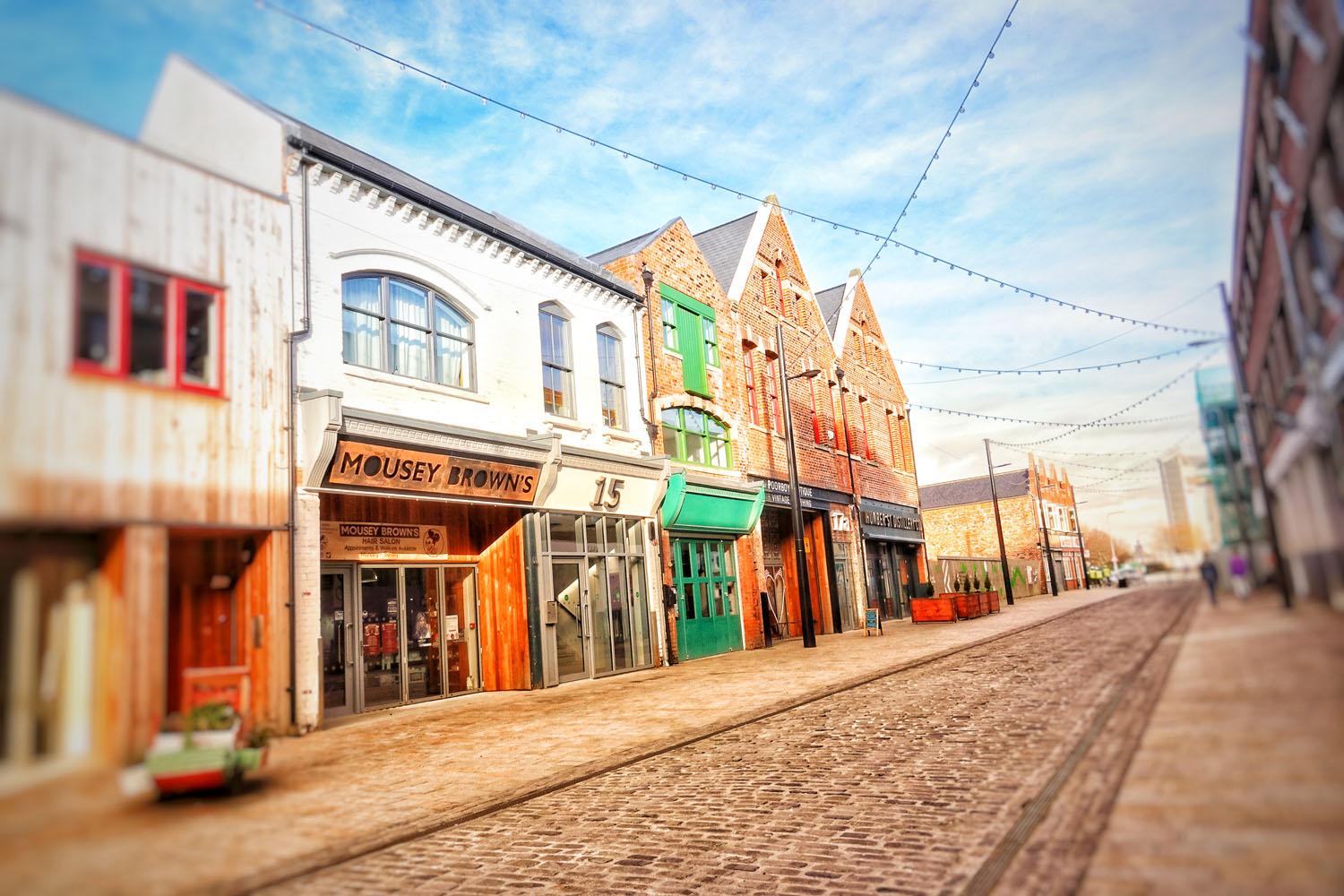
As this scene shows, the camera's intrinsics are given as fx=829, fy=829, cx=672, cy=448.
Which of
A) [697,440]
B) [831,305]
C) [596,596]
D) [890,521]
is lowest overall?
[596,596]

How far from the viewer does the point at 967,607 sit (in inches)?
974

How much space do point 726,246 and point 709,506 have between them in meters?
9.94

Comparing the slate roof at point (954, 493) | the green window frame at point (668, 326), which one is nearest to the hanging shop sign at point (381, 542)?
the green window frame at point (668, 326)

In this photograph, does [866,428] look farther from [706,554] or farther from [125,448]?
[125,448]

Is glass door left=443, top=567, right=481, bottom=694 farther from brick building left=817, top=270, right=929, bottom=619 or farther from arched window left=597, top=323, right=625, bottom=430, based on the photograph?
brick building left=817, top=270, right=929, bottom=619

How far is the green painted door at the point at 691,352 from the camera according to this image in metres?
19.8

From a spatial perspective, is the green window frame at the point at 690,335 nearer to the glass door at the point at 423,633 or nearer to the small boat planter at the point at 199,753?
the glass door at the point at 423,633

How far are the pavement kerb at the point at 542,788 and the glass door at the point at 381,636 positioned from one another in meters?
5.78

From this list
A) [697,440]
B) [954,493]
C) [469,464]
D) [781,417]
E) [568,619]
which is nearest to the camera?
[469,464]

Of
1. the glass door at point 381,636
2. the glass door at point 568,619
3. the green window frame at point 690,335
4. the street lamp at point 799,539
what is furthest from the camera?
the green window frame at point 690,335

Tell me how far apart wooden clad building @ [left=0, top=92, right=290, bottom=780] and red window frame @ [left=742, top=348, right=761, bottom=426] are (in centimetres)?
2177

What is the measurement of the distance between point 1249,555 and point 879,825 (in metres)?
5.08

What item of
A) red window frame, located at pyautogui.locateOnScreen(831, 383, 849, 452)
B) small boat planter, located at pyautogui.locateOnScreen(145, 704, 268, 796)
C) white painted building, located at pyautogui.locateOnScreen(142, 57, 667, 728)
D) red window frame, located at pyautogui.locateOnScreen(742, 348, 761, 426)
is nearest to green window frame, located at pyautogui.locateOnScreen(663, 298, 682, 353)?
white painted building, located at pyautogui.locateOnScreen(142, 57, 667, 728)

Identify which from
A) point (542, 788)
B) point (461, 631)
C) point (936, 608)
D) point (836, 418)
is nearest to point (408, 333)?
point (461, 631)
